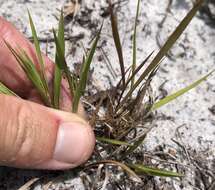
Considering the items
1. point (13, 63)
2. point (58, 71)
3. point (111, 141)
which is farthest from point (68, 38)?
point (111, 141)

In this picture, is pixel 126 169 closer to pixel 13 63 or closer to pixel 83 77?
pixel 83 77

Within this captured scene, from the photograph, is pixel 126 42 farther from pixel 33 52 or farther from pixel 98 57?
pixel 33 52

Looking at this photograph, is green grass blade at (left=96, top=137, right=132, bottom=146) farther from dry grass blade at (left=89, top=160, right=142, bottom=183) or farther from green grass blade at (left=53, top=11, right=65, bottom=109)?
green grass blade at (left=53, top=11, right=65, bottom=109)

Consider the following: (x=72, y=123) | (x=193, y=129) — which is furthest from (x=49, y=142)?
(x=193, y=129)

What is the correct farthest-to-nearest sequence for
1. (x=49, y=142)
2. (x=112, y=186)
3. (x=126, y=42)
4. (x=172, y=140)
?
(x=126, y=42)
(x=172, y=140)
(x=112, y=186)
(x=49, y=142)

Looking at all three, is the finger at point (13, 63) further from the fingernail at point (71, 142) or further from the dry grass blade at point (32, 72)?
the fingernail at point (71, 142)

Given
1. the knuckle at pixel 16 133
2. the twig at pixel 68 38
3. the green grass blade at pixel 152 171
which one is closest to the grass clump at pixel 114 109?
the green grass blade at pixel 152 171

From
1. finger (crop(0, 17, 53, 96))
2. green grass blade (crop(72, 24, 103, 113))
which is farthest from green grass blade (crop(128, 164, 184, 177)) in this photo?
finger (crop(0, 17, 53, 96))

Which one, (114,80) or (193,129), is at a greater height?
(114,80)
